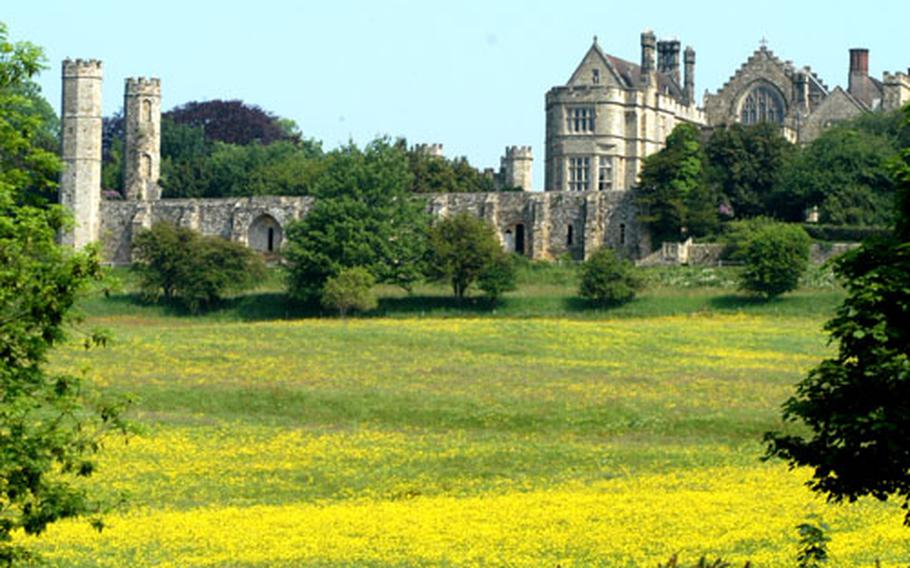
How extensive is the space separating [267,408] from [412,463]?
11.4m

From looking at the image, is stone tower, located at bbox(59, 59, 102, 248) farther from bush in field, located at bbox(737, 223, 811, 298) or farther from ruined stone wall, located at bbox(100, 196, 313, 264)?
bush in field, located at bbox(737, 223, 811, 298)

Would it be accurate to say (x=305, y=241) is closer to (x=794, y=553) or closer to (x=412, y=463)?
(x=412, y=463)

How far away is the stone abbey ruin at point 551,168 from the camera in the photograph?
100812mm

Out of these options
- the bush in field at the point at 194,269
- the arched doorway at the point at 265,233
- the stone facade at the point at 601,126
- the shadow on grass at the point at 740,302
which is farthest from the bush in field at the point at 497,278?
the arched doorway at the point at 265,233

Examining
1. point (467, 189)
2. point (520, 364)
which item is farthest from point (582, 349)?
point (467, 189)

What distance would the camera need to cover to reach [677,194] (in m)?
93.7

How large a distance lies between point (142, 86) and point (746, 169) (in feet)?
119

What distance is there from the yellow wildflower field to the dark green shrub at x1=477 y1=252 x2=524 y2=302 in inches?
250

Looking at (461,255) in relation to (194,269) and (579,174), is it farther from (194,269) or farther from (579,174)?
(579,174)

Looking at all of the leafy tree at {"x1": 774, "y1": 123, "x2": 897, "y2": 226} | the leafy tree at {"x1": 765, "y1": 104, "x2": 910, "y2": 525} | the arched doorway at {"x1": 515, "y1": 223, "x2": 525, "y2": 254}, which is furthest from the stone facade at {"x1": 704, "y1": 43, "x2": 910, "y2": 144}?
the leafy tree at {"x1": 765, "y1": 104, "x2": 910, "y2": 525}

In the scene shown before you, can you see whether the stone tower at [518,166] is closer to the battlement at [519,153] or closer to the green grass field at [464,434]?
the battlement at [519,153]

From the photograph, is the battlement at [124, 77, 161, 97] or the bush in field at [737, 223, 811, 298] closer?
the bush in field at [737, 223, 811, 298]

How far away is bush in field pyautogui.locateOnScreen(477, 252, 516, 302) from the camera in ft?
273

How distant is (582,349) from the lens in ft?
217
